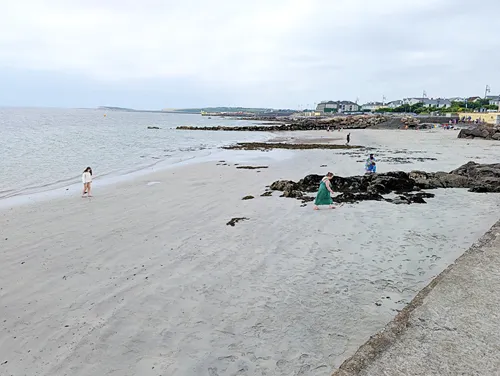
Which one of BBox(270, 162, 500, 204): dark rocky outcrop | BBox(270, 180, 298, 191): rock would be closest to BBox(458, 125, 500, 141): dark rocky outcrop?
BBox(270, 162, 500, 204): dark rocky outcrop

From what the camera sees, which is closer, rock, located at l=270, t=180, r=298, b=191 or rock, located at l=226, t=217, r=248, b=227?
rock, located at l=226, t=217, r=248, b=227

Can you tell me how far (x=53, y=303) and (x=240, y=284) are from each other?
2.83m

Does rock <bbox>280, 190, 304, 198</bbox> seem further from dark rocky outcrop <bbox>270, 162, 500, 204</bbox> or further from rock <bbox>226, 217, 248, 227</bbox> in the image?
rock <bbox>226, 217, 248, 227</bbox>

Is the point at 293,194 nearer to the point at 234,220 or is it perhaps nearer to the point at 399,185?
the point at 234,220

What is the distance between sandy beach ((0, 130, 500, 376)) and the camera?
438 centimetres

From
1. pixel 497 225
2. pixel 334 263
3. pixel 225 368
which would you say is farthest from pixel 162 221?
pixel 497 225

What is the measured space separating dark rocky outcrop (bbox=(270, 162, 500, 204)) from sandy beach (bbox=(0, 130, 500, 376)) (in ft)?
2.13

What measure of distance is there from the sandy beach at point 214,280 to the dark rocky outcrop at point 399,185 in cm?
65

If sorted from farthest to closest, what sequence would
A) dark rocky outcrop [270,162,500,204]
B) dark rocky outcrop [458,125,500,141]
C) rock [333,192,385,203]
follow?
dark rocky outcrop [458,125,500,141] → dark rocky outcrop [270,162,500,204] → rock [333,192,385,203]

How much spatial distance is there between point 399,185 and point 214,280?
8386 mm

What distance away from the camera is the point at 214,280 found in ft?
20.5

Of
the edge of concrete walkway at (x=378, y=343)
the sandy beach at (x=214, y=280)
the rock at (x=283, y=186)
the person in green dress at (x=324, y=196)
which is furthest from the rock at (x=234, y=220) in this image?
the edge of concrete walkway at (x=378, y=343)

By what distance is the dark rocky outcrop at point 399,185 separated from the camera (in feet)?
37.5

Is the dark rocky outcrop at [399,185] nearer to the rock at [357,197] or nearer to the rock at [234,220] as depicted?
the rock at [357,197]
